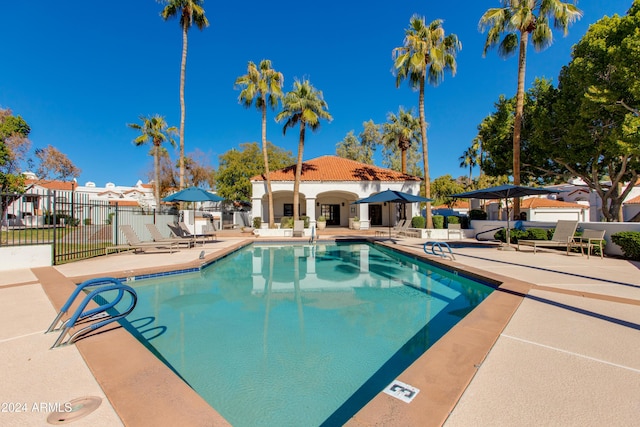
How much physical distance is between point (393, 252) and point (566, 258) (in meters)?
5.83

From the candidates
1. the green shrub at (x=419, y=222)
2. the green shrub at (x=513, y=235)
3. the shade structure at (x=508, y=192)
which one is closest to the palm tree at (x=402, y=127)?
the green shrub at (x=419, y=222)

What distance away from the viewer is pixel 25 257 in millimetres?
7828

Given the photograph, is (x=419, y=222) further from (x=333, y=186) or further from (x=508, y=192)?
(x=508, y=192)

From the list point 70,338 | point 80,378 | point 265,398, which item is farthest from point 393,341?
point 70,338

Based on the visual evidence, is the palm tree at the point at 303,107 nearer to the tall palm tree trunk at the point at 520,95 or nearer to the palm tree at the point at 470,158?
the tall palm tree trunk at the point at 520,95

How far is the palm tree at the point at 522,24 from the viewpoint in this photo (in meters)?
14.4

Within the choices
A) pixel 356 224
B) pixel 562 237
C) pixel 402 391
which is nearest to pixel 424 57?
pixel 356 224

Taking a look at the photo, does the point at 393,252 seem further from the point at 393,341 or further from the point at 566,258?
the point at 393,341

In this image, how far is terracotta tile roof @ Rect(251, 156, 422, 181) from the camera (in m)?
23.8

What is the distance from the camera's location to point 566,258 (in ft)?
30.8

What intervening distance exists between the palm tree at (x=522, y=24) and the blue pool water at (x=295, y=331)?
11.4 meters

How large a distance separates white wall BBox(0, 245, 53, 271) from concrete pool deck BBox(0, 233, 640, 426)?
4075mm

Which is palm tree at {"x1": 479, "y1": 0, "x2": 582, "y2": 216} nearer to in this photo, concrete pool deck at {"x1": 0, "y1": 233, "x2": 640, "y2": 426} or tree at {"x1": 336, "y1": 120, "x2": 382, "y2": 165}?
concrete pool deck at {"x1": 0, "y1": 233, "x2": 640, "y2": 426}

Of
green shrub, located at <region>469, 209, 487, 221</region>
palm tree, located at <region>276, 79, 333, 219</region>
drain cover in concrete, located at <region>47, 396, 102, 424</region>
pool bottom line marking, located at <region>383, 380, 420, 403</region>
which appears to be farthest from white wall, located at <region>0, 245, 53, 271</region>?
green shrub, located at <region>469, 209, 487, 221</region>
